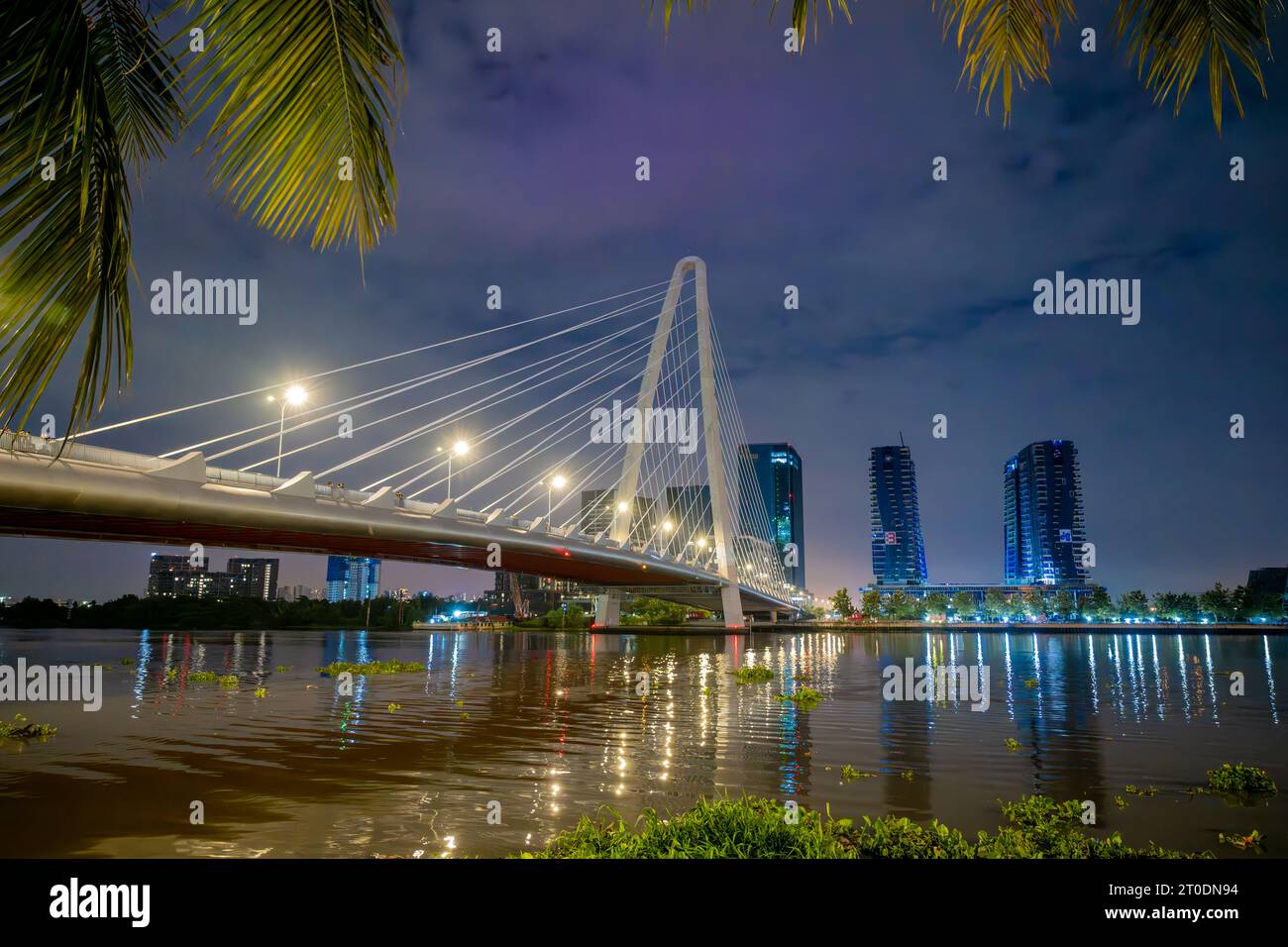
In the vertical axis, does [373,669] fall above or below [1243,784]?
below

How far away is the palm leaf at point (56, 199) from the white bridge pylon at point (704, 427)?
175 feet

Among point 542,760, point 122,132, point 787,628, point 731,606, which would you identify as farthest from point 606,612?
point 122,132

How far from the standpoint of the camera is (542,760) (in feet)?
42.5

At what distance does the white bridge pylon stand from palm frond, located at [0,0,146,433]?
5342 centimetres

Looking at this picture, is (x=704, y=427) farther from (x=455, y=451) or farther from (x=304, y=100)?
(x=304, y=100)

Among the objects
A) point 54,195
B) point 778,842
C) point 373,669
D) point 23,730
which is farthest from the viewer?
point 373,669

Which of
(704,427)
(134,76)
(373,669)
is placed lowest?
(373,669)

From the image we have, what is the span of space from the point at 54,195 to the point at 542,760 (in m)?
12.2

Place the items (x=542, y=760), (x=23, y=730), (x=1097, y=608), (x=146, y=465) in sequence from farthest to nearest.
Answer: (x=1097, y=608)
(x=146, y=465)
(x=23, y=730)
(x=542, y=760)

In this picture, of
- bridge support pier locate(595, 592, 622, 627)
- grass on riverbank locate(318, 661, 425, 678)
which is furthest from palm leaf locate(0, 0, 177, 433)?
bridge support pier locate(595, 592, 622, 627)

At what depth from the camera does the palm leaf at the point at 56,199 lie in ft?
7.86

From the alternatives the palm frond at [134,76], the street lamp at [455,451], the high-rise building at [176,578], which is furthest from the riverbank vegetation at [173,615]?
the palm frond at [134,76]

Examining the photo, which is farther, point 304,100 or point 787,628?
point 787,628
